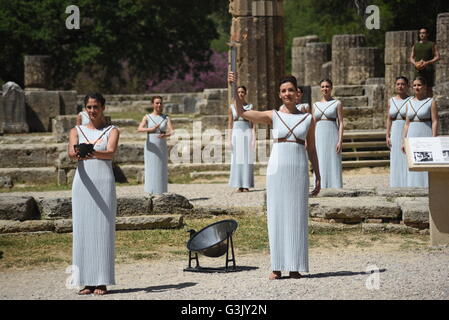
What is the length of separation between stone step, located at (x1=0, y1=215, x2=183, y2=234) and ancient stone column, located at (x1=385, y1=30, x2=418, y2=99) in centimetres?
1423

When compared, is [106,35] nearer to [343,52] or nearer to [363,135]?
[343,52]

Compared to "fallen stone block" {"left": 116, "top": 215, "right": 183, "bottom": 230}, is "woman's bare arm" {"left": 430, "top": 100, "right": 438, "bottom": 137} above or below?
above

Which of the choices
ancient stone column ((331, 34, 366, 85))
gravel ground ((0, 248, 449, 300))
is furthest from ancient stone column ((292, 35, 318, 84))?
gravel ground ((0, 248, 449, 300))

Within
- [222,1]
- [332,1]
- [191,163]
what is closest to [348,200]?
[191,163]

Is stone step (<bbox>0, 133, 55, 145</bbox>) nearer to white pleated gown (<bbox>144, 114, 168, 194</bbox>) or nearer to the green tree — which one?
white pleated gown (<bbox>144, 114, 168, 194</bbox>)

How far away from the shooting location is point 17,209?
505 inches

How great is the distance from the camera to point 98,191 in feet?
29.1

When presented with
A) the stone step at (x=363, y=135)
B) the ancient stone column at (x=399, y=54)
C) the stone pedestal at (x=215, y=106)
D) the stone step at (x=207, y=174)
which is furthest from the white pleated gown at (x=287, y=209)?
the stone pedestal at (x=215, y=106)

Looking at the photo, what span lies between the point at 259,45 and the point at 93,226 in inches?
524

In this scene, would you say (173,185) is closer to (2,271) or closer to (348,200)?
(348,200)

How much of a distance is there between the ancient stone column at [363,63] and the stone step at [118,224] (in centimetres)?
1785

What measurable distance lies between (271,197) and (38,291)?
2296mm

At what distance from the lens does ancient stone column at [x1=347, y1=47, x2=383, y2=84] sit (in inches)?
1161

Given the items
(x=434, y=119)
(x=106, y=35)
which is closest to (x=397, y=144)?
(x=434, y=119)
